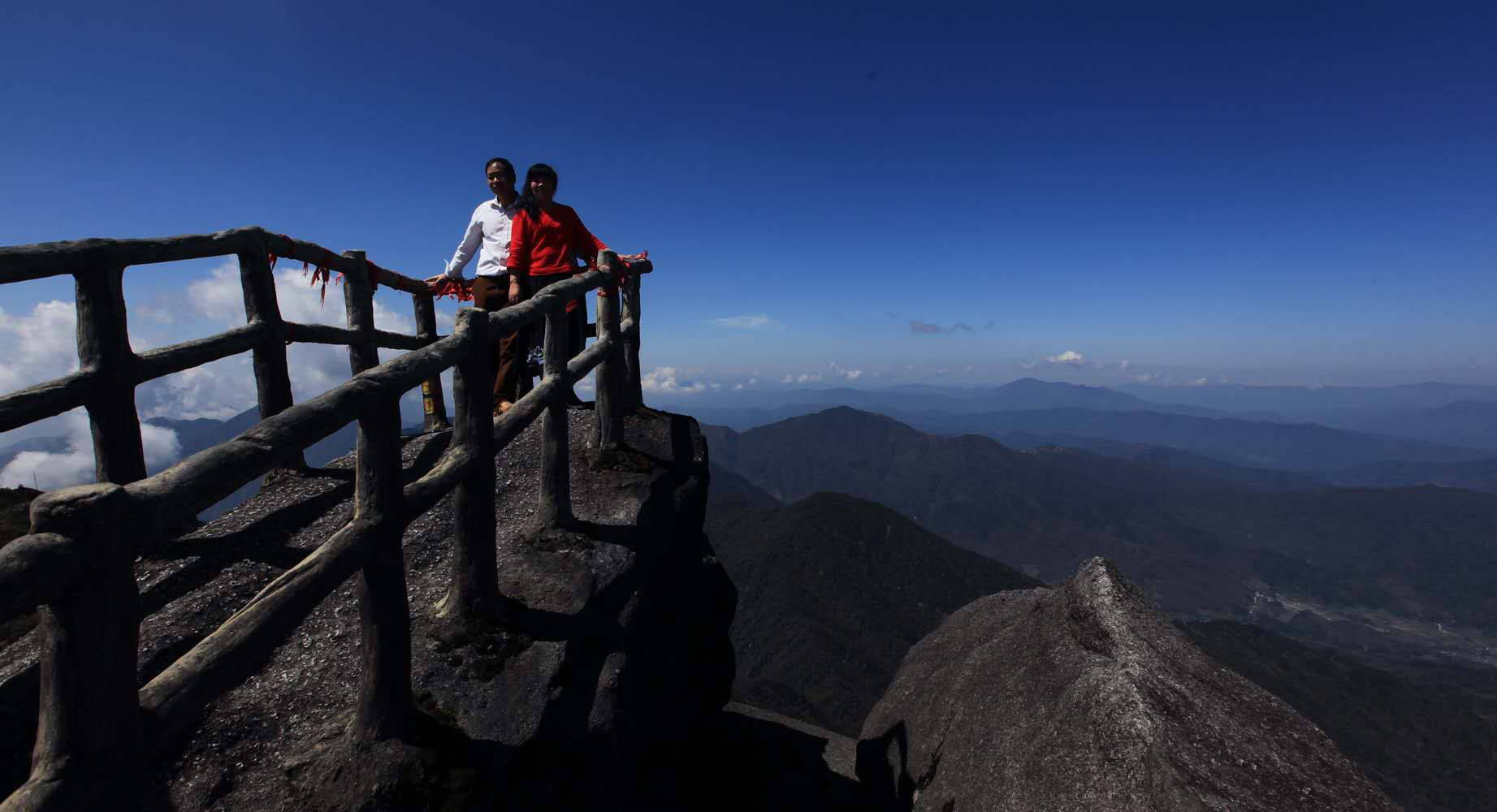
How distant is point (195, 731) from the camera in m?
4.61

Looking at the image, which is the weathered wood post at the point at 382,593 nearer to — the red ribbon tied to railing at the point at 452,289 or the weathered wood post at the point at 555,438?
the weathered wood post at the point at 555,438

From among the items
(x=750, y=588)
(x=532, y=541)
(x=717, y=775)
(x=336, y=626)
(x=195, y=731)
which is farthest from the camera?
(x=750, y=588)

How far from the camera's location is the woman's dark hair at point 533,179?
9219 mm

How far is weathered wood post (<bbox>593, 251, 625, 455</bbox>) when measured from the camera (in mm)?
8648

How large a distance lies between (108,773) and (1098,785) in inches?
269

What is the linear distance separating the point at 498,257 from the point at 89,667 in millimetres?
8283

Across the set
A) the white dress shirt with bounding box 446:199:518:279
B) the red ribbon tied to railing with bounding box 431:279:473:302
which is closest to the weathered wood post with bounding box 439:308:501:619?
the white dress shirt with bounding box 446:199:518:279

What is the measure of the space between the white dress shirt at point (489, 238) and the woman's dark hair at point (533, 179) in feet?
1.44

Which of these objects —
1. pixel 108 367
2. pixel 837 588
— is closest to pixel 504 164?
pixel 108 367

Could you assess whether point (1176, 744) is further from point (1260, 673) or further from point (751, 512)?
point (751, 512)

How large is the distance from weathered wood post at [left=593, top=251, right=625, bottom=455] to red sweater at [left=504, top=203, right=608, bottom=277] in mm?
781

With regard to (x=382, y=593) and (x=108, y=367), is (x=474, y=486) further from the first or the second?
(x=108, y=367)

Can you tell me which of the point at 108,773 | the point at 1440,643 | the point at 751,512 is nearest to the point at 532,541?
the point at 108,773

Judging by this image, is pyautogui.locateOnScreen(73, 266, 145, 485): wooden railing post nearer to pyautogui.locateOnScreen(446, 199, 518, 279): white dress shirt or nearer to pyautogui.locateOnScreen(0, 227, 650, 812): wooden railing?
pyautogui.locateOnScreen(0, 227, 650, 812): wooden railing
